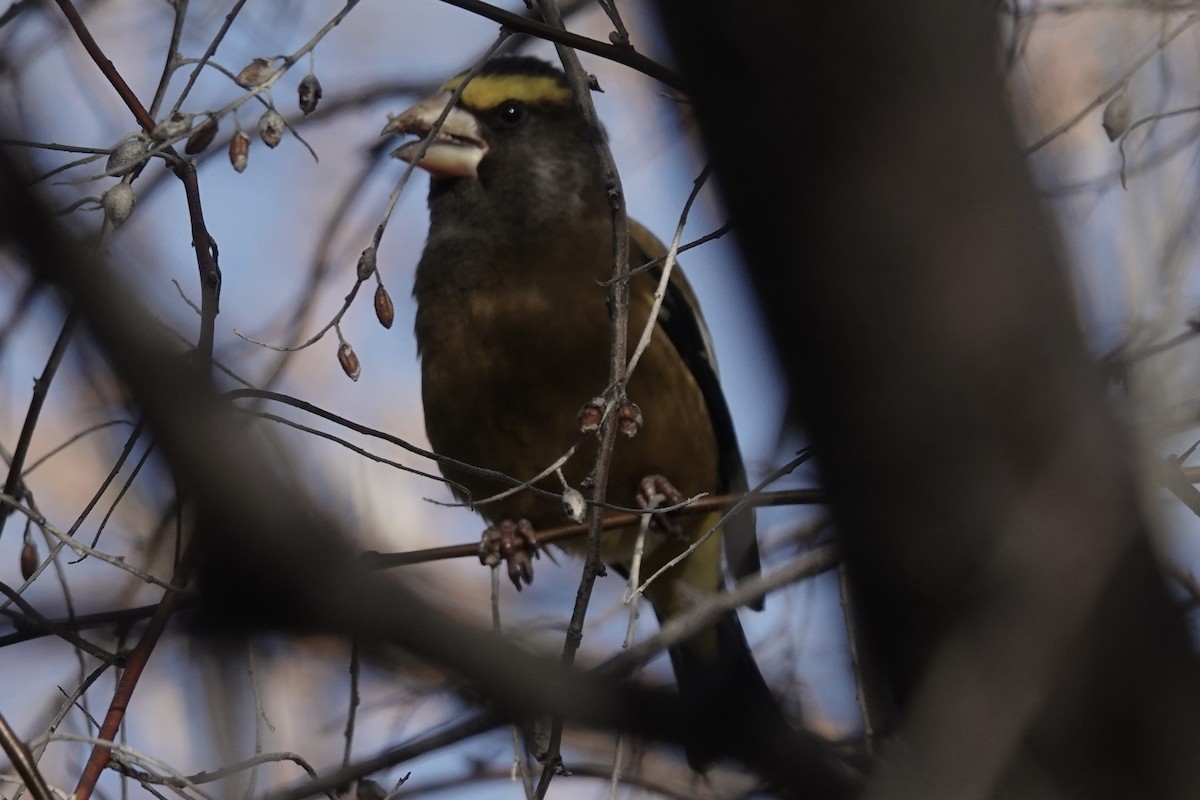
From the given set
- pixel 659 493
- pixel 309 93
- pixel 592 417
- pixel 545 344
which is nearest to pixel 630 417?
pixel 592 417

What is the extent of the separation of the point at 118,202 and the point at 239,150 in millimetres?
293

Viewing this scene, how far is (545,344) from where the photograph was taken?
145 inches

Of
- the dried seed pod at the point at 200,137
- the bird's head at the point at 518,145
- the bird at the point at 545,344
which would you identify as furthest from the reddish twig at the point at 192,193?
the bird's head at the point at 518,145

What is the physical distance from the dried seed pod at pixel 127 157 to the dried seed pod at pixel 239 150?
0.58ft

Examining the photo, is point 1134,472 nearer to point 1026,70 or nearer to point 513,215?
point 1026,70

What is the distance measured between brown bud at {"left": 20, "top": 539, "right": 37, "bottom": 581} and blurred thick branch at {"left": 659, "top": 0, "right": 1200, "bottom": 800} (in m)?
1.74

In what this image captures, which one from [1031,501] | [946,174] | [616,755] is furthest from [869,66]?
[616,755]

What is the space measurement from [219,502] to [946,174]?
69 centimetres

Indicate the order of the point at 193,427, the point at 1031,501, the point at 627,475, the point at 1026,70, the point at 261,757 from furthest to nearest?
the point at 627,475 < the point at 1026,70 < the point at 261,757 < the point at 1031,501 < the point at 193,427

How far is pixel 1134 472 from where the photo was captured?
1.31 m

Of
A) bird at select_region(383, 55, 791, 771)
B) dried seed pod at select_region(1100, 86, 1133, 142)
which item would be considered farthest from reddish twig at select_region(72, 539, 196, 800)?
dried seed pod at select_region(1100, 86, 1133, 142)

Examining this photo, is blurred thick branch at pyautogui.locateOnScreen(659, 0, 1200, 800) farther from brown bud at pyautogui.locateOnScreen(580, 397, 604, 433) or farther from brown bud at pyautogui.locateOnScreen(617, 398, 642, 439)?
brown bud at pyautogui.locateOnScreen(617, 398, 642, 439)

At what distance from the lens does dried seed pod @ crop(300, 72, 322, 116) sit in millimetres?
2430

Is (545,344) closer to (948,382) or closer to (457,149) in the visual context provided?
(457,149)
